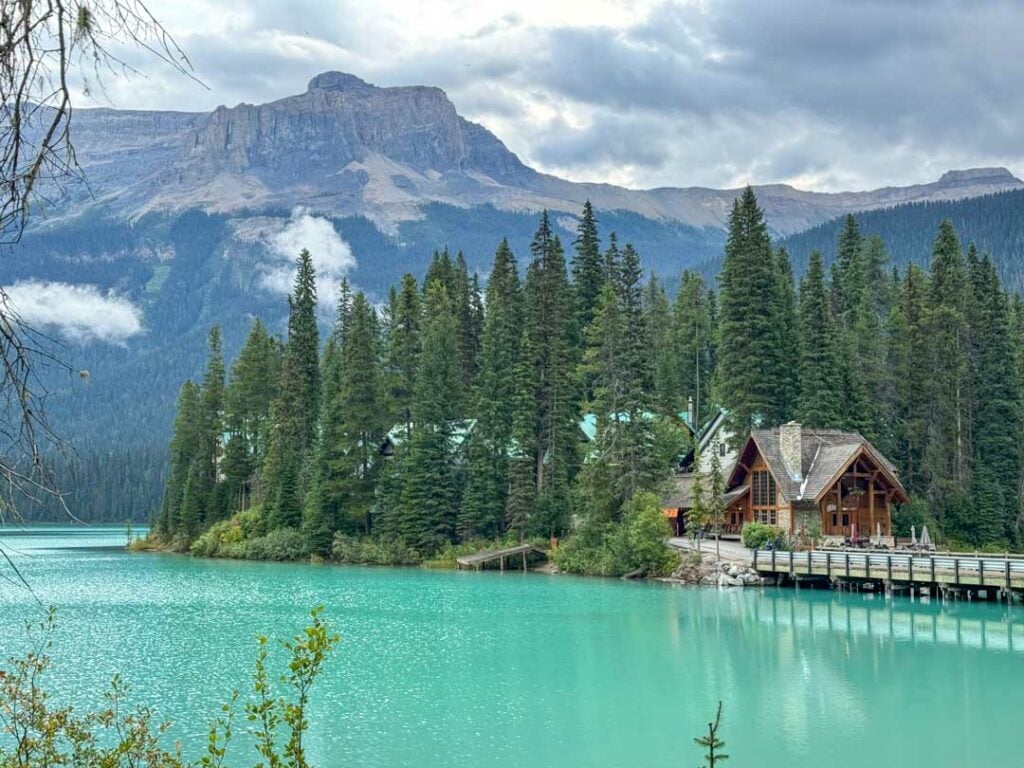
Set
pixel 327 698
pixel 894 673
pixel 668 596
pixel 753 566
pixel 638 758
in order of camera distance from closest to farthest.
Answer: pixel 638 758
pixel 327 698
pixel 894 673
pixel 668 596
pixel 753 566

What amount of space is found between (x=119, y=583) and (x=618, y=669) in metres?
31.4

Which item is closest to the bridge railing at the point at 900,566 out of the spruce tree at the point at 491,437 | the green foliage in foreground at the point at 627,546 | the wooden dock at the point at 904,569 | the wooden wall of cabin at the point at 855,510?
the wooden dock at the point at 904,569

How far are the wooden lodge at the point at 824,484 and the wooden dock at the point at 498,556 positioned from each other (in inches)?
476

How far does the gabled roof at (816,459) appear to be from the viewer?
51.2 metres

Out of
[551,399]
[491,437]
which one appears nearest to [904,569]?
[551,399]

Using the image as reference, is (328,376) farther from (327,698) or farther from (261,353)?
(327,698)

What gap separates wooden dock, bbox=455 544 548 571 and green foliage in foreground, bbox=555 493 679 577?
2251 mm

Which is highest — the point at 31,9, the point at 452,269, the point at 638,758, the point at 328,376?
the point at 452,269

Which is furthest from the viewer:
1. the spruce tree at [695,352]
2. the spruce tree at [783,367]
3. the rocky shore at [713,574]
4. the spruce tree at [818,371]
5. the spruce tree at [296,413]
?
the spruce tree at [695,352]

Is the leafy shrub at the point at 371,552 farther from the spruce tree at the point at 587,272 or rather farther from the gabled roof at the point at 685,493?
the spruce tree at the point at 587,272

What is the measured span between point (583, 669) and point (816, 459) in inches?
1138

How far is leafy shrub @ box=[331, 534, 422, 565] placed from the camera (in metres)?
61.3

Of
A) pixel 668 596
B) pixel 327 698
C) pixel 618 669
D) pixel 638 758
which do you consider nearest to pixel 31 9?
pixel 638 758

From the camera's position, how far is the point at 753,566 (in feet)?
156
